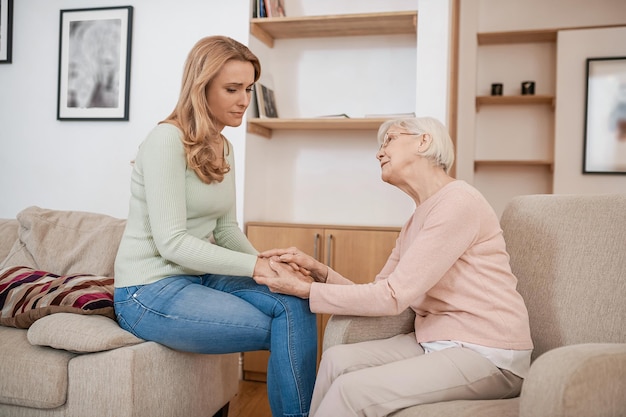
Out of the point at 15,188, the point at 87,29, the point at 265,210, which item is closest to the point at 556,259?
the point at 265,210

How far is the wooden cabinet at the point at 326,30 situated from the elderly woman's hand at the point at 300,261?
4.08 ft

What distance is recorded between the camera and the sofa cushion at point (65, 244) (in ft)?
7.46

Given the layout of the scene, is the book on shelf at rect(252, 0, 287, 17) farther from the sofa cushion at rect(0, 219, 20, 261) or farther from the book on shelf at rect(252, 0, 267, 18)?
the sofa cushion at rect(0, 219, 20, 261)

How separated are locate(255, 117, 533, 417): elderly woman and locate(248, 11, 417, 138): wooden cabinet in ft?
4.71

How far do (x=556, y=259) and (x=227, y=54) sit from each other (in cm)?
111

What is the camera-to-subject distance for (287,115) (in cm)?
337

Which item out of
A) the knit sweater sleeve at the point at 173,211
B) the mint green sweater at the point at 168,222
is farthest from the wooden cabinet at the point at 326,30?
the knit sweater sleeve at the point at 173,211

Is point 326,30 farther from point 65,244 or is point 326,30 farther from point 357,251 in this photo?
point 65,244

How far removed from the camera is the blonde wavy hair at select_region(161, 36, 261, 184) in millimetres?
1692

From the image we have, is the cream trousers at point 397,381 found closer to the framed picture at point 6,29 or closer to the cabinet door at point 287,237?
the cabinet door at point 287,237

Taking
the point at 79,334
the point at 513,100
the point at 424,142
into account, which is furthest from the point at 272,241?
the point at 513,100

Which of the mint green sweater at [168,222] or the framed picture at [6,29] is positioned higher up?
the framed picture at [6,29]

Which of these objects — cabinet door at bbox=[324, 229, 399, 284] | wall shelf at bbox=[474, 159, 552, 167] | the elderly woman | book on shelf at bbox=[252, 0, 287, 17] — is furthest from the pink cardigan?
wall shelf at bbox=[474, 159, 552, 167]

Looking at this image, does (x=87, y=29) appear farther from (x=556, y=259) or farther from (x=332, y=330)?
(x=556, y=259)
